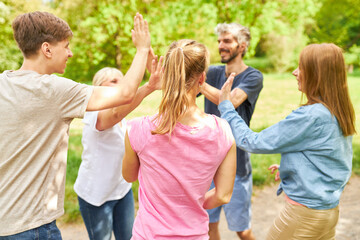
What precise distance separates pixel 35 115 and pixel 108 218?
1.29 metres

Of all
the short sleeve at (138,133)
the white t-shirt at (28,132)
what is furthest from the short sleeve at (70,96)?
the short sleeve at (138,133)

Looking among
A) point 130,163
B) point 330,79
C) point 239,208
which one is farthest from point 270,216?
point 130,163

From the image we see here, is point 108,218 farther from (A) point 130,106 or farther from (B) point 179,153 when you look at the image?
(B) point 179,153

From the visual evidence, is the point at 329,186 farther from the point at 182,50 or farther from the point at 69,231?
the point at 69,231

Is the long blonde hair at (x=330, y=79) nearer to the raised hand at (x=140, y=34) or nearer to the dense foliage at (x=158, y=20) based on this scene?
the raised hand at (x=140, y=34)

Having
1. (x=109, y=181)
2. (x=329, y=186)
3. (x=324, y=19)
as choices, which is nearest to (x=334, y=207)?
(x=329, y=186)

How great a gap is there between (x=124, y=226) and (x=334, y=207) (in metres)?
1.67

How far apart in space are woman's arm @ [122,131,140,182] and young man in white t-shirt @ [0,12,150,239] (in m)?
0.25

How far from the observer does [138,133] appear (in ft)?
5.49

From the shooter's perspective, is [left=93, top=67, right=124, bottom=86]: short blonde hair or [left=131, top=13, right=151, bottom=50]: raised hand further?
[left=93, top=67, right=124, bottom=86]: short blonde hair

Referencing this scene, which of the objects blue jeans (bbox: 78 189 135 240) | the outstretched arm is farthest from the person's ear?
blue jeans (bbox: 78 189 135 240)

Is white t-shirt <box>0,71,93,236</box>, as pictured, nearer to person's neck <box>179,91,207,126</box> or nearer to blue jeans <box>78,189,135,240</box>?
person's neck <box>179,91,207,126</box>

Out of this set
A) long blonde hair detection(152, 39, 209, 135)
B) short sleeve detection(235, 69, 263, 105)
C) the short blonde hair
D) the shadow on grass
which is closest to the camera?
long blonde hair detection(152, 39, 209, 135)

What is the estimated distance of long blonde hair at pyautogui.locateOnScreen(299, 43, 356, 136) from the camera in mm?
1977
